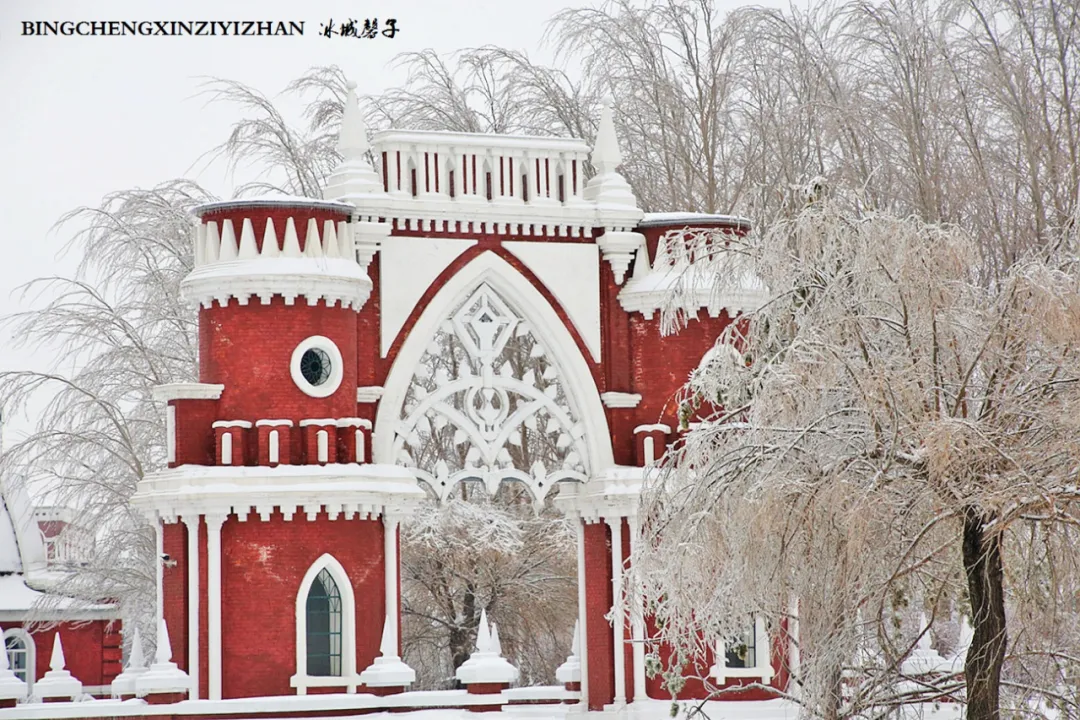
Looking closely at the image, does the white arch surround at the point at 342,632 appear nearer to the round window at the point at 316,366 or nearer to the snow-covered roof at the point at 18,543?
the round window at the point at 316,366

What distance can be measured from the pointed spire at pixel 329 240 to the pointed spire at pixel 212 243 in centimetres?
128

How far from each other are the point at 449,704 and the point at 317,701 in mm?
1635

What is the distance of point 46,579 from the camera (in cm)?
4772

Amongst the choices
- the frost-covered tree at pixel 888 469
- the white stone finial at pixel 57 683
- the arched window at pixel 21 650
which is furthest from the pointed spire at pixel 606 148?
the arched window at pixel 21 650

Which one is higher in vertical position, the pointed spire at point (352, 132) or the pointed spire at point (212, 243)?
the pointed spire at point (352, 132)

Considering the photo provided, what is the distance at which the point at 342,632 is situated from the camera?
1095 inches

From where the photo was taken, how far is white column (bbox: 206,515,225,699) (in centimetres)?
2728

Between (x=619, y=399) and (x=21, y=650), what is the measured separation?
21.9 meters

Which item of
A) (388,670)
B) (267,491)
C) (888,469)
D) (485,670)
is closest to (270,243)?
(267,491)

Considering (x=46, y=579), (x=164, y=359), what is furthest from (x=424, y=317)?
(x=46, y=579)

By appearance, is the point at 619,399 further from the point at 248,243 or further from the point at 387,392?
the point at 248,243

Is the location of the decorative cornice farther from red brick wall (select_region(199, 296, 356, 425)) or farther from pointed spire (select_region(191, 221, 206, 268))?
pointed spire (select_region(191, 221, 206, 268))

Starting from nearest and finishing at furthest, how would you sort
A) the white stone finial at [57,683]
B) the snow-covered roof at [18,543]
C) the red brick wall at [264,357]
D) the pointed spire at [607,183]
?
the red brick wall at [264,357] → the white stone finial at [57,683] → the pointed spire at [607,183] → the snow-covered roof at [18,543]

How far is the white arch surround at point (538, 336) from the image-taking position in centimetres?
2897
